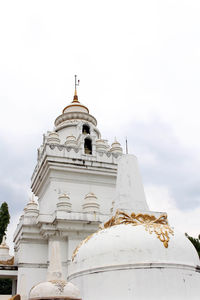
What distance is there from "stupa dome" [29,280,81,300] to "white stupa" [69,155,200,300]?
1.82m

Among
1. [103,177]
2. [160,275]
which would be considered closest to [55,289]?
[160,275]

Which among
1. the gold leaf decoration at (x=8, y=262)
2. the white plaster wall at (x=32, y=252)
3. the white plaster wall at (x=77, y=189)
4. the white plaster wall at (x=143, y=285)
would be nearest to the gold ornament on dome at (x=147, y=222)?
the white plaster wall at (x=143, y=285)

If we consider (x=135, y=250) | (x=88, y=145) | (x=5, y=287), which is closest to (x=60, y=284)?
(x=135, y=250)

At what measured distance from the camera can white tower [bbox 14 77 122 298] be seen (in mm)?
18500

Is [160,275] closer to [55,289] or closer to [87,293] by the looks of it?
[87,293]

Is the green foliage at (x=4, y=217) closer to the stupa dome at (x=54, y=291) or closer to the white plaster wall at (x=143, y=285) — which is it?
the white plaster wall at (x=143, y=285)

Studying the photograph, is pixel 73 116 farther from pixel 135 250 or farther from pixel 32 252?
pixel 135 250

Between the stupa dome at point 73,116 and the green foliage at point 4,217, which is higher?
the stupa dome at point 73,116

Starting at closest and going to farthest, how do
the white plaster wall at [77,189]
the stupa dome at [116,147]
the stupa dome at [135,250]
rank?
the stupa dome at [135,250]
the white plaster wall at [77,189]
the stupa dome at [116,147]

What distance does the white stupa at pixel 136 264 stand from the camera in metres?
7.48

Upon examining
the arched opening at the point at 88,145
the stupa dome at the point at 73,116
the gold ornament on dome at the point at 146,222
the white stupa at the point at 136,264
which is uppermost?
the stupa dome at the point at 73,116

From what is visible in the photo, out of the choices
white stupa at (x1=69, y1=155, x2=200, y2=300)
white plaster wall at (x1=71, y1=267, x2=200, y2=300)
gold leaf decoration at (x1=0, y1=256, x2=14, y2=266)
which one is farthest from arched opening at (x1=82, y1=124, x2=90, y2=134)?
white plaster wall at (x1=71, y1=267, x2=200, y2=300)

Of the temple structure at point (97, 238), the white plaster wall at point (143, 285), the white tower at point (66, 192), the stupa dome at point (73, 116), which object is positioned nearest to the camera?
the white plaster wall at point (143, 285)

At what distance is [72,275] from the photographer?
8.69 metres
